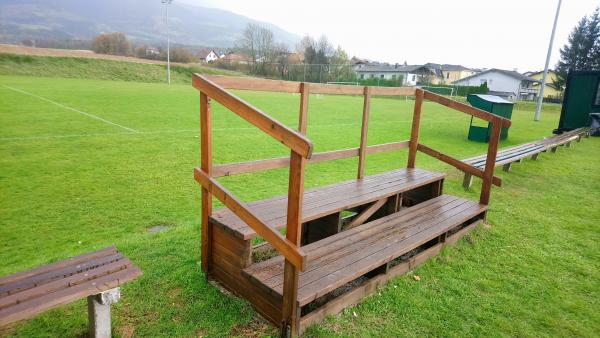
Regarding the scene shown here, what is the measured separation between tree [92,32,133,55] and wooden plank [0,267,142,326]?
8431 cm

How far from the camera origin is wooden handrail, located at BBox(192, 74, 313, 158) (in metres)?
2.35

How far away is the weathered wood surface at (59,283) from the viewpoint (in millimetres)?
2195

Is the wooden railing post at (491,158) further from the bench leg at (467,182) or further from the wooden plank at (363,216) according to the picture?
the bench leg at (467,182)

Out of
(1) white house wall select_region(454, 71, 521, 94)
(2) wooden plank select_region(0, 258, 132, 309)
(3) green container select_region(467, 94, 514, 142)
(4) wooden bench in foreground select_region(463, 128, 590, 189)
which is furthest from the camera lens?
(1) white house wall select_region(454, 71, 521, 94)

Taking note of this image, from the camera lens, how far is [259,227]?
2771 millimetres

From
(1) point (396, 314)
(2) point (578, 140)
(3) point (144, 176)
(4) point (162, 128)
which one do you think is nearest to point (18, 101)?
(4) point (162, 128)

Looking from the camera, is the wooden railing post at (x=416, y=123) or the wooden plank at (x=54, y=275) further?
the wooden railing post at (x=416, y=123)

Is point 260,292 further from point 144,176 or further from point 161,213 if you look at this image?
point 144,176

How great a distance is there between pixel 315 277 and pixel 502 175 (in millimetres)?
7025

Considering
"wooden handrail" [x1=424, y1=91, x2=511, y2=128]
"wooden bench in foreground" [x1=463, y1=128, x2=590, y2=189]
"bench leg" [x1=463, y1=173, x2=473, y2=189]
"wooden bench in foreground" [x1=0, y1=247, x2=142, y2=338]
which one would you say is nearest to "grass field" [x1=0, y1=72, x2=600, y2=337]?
"bench leg" [x1=463, y1=173, x2=473, y2=189]

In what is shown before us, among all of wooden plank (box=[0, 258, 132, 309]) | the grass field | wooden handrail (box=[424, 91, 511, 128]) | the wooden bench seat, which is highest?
wooden handrail (box=[424, 91, 511, 128])

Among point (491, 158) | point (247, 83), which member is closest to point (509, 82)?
point (491, 158)

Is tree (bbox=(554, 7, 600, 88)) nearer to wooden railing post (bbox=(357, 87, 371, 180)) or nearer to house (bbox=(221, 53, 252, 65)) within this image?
house (bbox=(221, 53, 252, 65))

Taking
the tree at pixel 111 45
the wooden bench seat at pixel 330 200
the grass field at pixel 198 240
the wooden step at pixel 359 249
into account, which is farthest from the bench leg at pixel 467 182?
the tree at pixel 111 45
